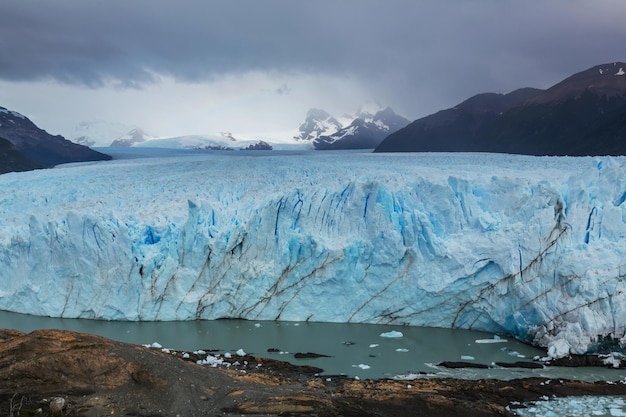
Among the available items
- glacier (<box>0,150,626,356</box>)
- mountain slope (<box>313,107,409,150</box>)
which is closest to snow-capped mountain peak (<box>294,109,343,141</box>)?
mountain slope (<box>313,107,409,150</box>)

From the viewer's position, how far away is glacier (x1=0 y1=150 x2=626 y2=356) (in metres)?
12.5

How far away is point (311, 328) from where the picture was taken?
1360 cm

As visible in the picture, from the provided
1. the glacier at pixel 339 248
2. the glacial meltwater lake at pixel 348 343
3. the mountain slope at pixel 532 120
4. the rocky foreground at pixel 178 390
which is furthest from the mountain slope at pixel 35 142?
the rocky foreground at pixel 178 390

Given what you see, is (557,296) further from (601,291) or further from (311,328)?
(311,328)

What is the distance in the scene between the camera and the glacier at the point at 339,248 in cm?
1252

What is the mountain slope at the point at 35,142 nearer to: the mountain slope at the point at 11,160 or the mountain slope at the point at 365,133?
the mountain slope at the point at 11,160

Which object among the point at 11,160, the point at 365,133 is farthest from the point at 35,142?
the point at 365,133

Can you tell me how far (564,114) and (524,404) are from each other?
115 ft

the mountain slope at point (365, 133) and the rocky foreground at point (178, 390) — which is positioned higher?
the mountain slope at point (365, 133)

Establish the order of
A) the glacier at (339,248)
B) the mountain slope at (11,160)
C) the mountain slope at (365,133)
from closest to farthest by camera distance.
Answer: the glacier at (339,248) → the mountain slope at (11,160) → the mountain slope at (365,133)

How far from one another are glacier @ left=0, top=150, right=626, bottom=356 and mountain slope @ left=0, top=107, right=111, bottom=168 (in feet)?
115

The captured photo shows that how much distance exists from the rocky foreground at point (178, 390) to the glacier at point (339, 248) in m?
3.48

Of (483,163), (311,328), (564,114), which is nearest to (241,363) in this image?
(311,328)

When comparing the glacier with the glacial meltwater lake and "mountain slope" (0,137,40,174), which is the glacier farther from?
"mountain slope" (0,137,40,174)
